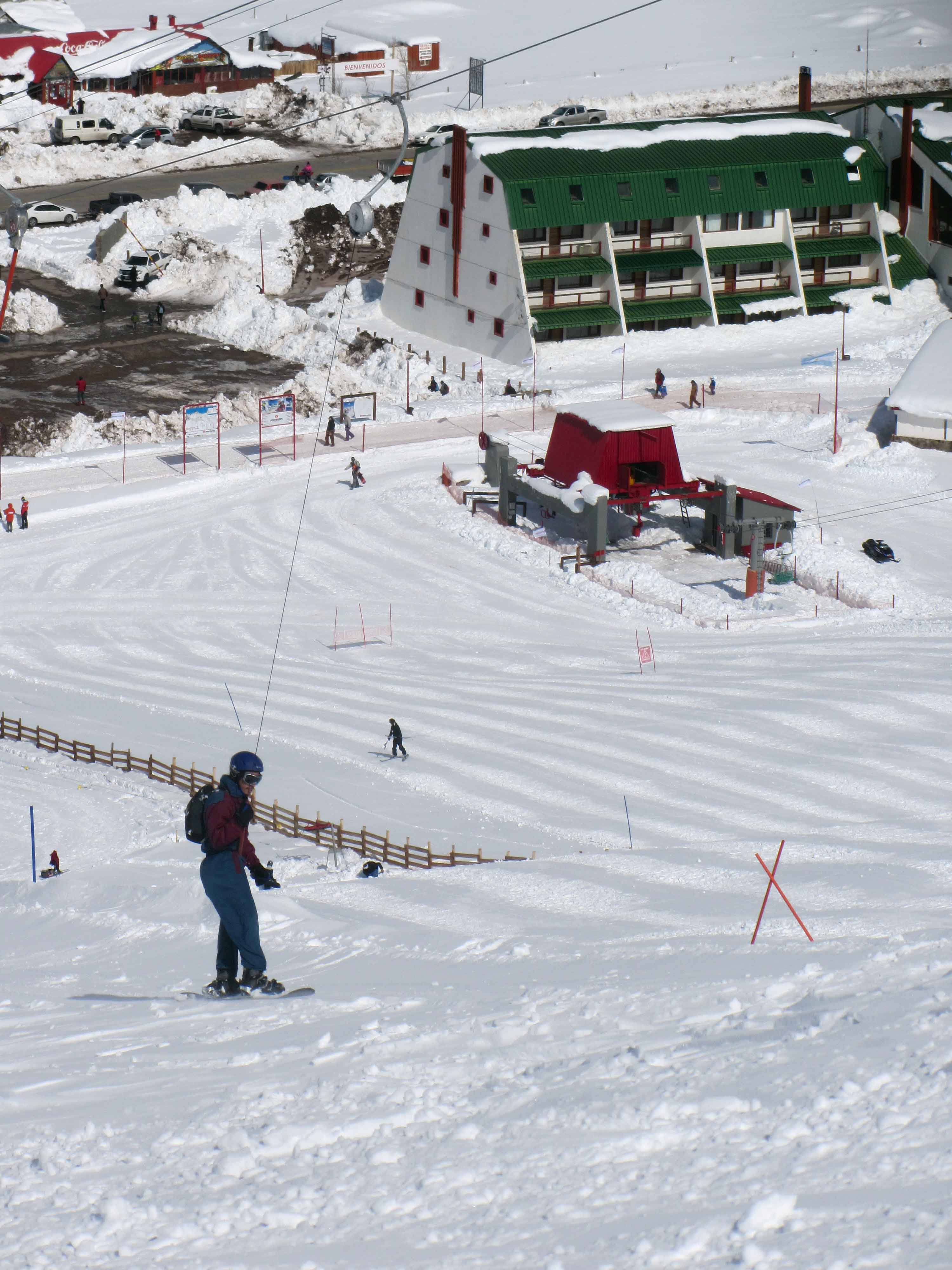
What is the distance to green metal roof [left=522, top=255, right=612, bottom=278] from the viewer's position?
53.6 meters

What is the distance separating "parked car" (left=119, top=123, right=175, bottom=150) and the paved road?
3.16ft

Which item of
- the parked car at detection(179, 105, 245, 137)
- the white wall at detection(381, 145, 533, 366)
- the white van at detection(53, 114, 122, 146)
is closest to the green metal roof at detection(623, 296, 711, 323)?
the white wall at detection(381, 145, 533, 366)

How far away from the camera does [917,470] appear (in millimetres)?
42906

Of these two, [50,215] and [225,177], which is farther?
[225,177]

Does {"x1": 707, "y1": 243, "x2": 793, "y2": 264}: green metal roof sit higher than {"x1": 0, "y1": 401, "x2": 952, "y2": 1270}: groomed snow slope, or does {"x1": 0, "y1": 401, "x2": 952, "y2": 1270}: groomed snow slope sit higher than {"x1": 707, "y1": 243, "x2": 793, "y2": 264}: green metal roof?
{"x1": 707, "y1": 243, "x2": 793, "y2": 264}: green metal roof

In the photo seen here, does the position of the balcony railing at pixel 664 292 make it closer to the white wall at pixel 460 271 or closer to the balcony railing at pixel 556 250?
the balcony railing at pixel 556 250

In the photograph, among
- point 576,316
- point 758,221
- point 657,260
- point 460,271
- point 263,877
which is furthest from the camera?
point 758,221

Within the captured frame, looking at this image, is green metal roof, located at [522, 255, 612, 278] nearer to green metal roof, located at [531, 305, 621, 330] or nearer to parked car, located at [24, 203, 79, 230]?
green metal roof, located at [531, 305, 621, 330]

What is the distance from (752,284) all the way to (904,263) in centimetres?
601

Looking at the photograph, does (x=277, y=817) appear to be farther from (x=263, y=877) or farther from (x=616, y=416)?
(x=616, y=416)

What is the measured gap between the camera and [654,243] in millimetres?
56344

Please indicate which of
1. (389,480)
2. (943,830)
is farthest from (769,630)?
(943,830)

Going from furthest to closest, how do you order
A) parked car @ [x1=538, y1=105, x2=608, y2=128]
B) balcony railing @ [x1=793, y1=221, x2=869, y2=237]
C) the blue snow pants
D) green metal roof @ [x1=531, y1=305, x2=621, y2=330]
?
parked car @ [x1=538, y1=105, x2=608, y2=128] < balcony railing @ [x1=793, y1=221, x2=869, y2=237] < green metal roof @ [x1=531, y1=305, x2=621, y2=330] < the blue snow pants

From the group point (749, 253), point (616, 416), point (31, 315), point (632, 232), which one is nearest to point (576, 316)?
point (632, 232)
